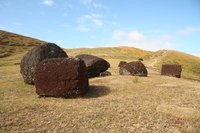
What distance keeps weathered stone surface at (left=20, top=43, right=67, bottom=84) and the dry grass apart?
2.27m

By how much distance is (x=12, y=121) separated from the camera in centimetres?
1476

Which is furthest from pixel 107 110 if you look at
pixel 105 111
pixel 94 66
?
pixel 94 66

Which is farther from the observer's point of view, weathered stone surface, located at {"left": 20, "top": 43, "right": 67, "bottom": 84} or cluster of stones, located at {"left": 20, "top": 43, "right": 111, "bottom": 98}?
weathered stone surface, located at {"left": 20, "top": 43, "right": 67, "bottom": 84}

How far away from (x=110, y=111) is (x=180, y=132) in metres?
3.60

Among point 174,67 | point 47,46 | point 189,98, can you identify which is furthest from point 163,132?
point 174,67

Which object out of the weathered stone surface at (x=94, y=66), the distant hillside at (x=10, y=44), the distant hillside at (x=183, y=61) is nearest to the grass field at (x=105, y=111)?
the weathered stone surface at (x=94, y=66)

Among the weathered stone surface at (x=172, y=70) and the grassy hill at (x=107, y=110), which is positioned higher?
the weathered stone surface at (x=172, y=70)

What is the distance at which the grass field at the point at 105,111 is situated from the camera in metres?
14.7

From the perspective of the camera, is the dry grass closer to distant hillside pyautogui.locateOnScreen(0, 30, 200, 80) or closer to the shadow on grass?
the shadow on grass

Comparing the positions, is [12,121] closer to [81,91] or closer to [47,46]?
[81,91]

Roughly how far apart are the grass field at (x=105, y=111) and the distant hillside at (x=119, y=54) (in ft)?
115

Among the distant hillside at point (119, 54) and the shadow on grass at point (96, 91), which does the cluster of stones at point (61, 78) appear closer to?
the shadow on grass at point (96, 91)

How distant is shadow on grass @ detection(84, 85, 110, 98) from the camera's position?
1981 cm

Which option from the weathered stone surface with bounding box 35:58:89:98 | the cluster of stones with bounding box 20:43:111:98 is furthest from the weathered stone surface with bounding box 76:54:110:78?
the weathered stone surface with bounding box 35:58:89:98
